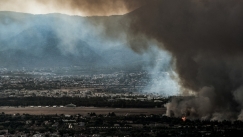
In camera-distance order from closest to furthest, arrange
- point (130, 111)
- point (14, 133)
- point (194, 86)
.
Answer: point (14, 133)
point (194, 86)
point (130, 111)

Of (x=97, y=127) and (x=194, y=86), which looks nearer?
(x=97, y=127)

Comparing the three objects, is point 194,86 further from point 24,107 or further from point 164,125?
Answer: point 24,107

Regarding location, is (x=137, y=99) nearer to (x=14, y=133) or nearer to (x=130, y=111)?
(x=130, y=111)

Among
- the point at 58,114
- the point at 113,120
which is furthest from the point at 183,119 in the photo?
the point at 58,114

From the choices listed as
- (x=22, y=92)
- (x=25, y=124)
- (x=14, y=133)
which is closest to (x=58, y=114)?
(x=25, y=124)

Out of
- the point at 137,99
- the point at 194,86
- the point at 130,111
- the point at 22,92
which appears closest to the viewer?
the point at 194,86

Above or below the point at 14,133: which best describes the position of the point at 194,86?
above

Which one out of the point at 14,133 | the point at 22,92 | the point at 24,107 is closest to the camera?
the point at 14,133

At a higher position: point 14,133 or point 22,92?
point 22,92

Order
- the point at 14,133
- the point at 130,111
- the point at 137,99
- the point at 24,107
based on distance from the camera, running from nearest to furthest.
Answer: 1. the point at 14,133
2. the point at 130,111
3. the point at 24,107
4. the point at 137,99
